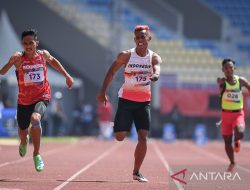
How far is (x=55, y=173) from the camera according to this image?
12.3 metres

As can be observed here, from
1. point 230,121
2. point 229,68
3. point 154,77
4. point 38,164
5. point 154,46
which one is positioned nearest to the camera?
point 154,77

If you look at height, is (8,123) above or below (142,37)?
below

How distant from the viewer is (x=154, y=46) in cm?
3762

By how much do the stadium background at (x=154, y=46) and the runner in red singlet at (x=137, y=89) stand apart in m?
22.5

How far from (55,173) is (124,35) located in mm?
24599

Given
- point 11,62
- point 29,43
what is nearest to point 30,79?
point 11,62

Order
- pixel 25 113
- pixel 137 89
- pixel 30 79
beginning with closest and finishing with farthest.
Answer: pixel 137 89 < pixel 30 79 < pixel 25 113

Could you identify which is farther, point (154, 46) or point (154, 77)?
point (154, 46)

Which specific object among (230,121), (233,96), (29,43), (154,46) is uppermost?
(154,46)

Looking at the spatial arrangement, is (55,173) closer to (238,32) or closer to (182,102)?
(182,102)

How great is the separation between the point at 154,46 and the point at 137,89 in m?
27.1

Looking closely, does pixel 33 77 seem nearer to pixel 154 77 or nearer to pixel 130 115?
pixel 130 115

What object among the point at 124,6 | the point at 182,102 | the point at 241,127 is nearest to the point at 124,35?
the point at 124,6

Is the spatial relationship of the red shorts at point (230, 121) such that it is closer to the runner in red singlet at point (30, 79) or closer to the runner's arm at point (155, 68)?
the runner's arm at point (155, 68)
